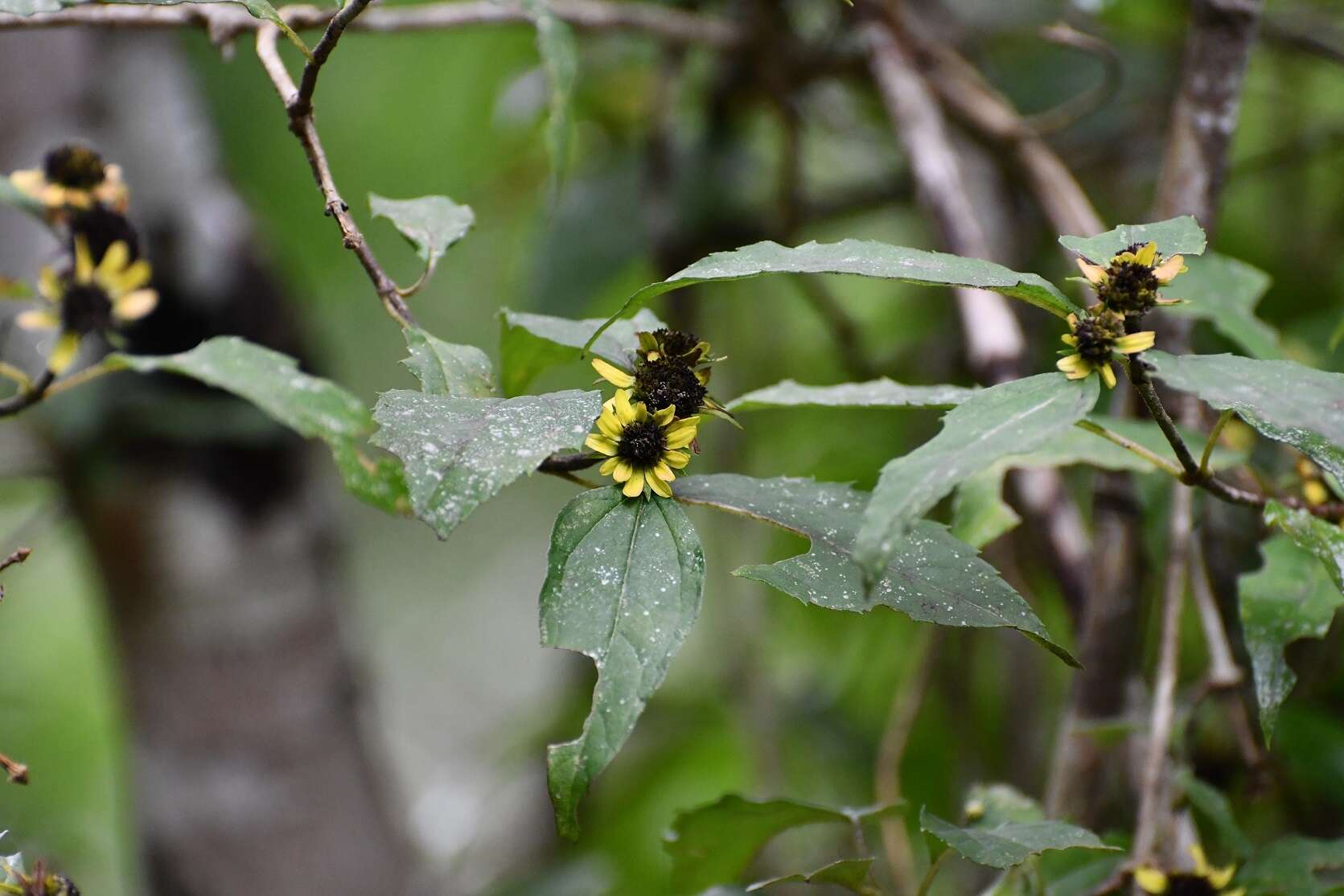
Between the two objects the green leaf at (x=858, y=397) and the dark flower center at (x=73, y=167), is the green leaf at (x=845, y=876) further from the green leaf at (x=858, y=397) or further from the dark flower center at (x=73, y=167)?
the dark flower center at (x=73, y=167)

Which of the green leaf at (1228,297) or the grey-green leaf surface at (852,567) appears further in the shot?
the green leaf at (1228,297)

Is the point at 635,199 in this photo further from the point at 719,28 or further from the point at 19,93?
the point at 19,93

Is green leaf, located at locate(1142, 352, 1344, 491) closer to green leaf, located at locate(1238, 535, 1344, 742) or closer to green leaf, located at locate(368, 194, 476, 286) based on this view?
green leaf, located at locate(1238, 535, 1344, 742)

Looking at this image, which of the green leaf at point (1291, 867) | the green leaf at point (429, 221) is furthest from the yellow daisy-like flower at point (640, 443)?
the green leaf at point (1291, 867)

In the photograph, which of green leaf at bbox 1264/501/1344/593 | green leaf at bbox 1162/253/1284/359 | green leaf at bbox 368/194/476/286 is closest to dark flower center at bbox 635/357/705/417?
green leaf at bbox 368/194/476/286

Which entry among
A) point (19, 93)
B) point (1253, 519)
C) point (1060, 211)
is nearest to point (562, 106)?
point (1060, 211)

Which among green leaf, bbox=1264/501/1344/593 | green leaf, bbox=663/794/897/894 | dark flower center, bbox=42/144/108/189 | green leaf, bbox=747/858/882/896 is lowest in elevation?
green leaf, bbox=663/794/897/894

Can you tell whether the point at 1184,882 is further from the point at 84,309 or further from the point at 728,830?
the point at 84,309
